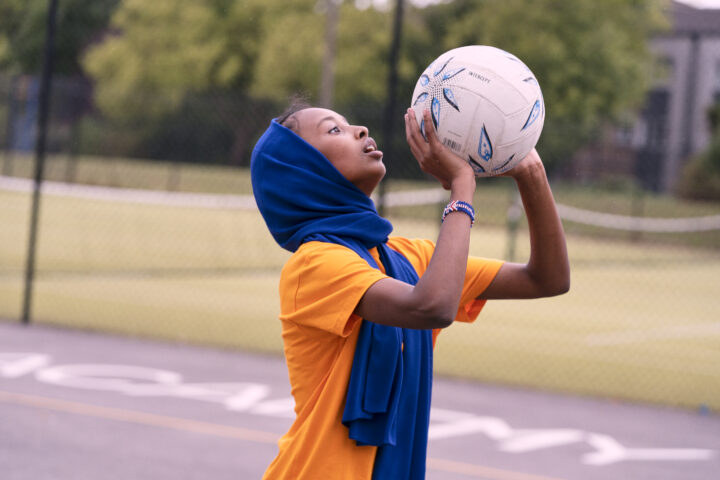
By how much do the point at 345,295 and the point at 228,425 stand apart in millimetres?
4027

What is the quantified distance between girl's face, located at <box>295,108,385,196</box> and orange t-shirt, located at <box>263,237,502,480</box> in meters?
0.20

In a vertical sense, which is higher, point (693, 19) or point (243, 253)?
point (693, 19)

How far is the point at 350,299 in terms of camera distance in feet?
7.61

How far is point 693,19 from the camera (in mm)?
43781

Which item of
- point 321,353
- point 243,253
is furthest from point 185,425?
point 243,253

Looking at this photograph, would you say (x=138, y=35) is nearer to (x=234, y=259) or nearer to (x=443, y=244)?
(x=234, y=259)

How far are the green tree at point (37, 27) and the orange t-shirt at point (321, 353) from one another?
803 centimetres

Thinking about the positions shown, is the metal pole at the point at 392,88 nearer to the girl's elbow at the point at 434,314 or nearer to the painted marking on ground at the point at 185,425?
the painted marking on ground at the point at 185,425

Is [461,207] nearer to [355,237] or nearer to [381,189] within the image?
[355,237]

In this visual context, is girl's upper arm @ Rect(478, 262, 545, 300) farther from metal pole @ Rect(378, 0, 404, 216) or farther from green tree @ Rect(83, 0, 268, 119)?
green tree @ Rect(83, 0, 268, 119)

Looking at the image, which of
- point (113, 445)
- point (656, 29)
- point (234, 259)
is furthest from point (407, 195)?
point (656, 29)

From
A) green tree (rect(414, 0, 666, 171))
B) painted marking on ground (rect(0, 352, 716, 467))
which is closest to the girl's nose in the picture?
painted marking on ground (rect(0, 352, 716, 467))

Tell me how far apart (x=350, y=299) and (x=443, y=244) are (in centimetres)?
25

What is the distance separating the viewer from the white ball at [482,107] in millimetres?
2516
